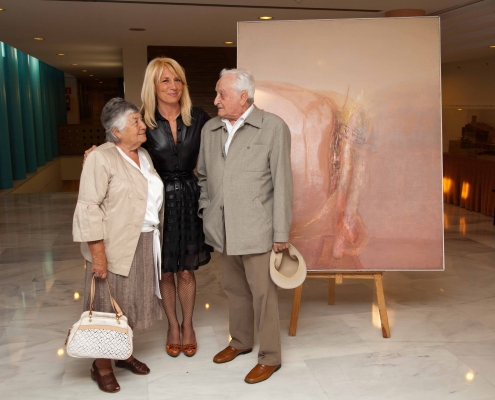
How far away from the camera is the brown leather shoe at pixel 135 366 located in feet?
11.4

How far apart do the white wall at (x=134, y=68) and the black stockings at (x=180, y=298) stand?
28.1 ft

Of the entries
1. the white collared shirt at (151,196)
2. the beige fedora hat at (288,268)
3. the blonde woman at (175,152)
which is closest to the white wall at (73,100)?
the blonde woman at (175,152)

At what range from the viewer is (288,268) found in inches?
133

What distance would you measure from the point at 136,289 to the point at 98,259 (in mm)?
320

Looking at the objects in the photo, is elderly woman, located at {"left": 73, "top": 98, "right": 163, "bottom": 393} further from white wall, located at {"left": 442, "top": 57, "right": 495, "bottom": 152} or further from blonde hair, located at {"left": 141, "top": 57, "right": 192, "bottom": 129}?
white wall, located at {"left": 442, "top": 57, "right": 495, "bottom": 152}

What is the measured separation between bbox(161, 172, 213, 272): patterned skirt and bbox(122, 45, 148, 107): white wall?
8587mm

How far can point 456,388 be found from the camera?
3.27 meters

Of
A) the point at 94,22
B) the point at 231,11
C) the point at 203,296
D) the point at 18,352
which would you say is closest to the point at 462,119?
the point at 231,11

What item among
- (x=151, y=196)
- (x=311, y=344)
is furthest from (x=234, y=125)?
(x=311, y=344)

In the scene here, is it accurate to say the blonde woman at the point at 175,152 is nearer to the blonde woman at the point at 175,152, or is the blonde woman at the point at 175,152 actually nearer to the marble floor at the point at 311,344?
the blonde woman at the point at 175,152

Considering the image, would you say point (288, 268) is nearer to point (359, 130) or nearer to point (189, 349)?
point (189, 349)

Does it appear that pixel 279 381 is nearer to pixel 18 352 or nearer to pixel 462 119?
pixel 18 352

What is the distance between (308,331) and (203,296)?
1170mm

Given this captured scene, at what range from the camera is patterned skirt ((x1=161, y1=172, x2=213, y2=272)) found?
349cm
